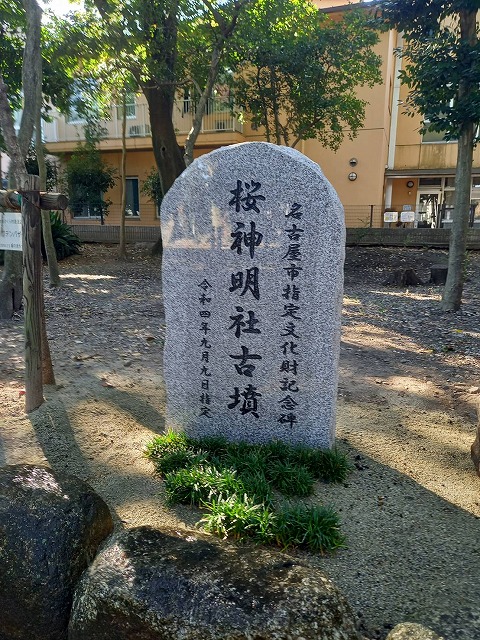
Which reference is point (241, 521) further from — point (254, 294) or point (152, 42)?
point (152, 42)

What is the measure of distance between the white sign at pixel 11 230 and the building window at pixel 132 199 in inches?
701

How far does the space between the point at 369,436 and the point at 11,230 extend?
11.5 feet

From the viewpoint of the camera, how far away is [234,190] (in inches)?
143

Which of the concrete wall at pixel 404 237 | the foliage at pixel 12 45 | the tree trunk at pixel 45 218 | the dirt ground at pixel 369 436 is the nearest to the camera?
the dirt ground at pixel 369 436

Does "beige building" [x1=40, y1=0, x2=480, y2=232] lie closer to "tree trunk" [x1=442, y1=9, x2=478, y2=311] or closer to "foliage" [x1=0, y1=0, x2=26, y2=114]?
"foliage" [x1=0, y1=0, x2=26, y2=114]

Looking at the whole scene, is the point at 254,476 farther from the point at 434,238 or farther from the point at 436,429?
the point at 434,238

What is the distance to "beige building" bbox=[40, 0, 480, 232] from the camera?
1842 centimetres

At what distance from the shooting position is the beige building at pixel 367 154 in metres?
18.4

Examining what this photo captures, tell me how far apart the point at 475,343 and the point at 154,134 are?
10507 millimetres

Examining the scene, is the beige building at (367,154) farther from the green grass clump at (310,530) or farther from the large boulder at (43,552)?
the large boulder at (43,552)

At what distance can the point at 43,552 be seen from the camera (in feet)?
7.90

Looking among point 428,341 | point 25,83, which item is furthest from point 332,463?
point 25,83

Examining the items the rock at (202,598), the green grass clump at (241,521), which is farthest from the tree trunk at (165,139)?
the rock at (202,598)

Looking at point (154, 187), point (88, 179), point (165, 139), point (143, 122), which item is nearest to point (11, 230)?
point (165, 139)
